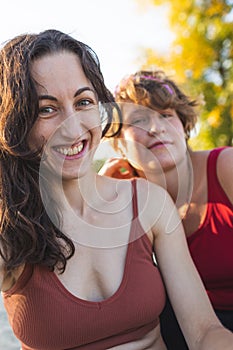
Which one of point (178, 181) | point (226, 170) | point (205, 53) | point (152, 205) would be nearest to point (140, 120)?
point (178, 181)

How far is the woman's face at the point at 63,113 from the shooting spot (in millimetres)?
1503

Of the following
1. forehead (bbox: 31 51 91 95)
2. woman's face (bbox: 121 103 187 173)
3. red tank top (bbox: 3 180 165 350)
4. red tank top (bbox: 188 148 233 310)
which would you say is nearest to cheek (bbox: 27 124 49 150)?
forehead (bbox: 31 51 91 95)

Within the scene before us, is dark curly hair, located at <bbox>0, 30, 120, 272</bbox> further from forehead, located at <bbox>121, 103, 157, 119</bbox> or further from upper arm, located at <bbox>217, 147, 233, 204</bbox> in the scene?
upper arm, located at <bbox>217, 147, 233, 204</bbox>

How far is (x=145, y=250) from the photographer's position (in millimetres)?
1666

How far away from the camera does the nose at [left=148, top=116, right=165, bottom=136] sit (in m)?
2.11

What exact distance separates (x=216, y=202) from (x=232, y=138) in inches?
296

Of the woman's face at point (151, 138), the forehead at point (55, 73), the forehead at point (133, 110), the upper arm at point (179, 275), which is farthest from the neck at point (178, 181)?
the forehead at point (55, 73)

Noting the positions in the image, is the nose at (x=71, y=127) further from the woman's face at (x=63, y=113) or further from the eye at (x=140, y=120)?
the eye at (x=140, y=120)

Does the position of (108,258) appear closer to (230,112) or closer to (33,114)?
(33,114)

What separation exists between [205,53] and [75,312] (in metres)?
8.62

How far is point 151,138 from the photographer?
6.95ft

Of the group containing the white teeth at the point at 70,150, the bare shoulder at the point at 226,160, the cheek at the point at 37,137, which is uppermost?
the cheek at the point at 37,137

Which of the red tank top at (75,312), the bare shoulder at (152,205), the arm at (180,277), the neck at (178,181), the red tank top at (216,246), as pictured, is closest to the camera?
the red tank top at (75,312)

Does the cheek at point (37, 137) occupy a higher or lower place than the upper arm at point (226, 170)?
higher
